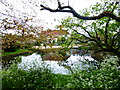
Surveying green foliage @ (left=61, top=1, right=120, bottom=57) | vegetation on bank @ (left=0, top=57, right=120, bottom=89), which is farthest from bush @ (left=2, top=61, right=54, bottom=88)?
green foliage @ (left=61, top=1, right=120, bottom=57)

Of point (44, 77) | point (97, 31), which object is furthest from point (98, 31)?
point (44, 77)

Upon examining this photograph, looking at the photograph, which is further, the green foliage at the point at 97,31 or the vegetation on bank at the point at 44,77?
the green foliage at the point at 97,31

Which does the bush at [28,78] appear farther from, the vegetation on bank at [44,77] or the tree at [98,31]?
the tree at [98,31]

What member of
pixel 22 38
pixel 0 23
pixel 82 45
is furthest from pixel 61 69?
pixel 0 23

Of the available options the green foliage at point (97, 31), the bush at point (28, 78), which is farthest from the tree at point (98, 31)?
the bush at point (28, 78)

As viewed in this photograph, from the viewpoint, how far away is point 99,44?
15.5 ft

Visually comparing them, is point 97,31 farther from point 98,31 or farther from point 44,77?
point 44,77

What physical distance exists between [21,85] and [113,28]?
464 centimetres

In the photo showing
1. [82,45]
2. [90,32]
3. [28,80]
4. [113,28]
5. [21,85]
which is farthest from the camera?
[82,45]

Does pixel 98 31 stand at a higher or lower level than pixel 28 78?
higher

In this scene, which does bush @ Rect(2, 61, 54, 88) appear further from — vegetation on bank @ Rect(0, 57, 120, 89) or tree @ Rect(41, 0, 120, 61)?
tree @ Rect(41, 0, 120, 61)

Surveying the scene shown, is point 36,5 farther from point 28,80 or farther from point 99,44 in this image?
point 99,44

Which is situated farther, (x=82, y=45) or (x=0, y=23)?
(x=82, y=45)

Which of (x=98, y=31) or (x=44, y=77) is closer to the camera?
(x=44, y=77)
